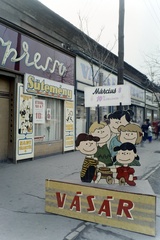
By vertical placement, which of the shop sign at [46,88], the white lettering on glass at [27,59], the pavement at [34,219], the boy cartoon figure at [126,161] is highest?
the white lettering on glass at [27,59]

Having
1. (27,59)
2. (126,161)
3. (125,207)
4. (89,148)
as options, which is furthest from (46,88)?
(125,207)

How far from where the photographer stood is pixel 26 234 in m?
3.34

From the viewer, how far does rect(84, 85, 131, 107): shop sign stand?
4977 millimetres

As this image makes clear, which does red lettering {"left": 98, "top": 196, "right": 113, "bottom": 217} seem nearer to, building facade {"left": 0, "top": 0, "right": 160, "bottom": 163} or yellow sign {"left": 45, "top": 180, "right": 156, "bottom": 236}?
yellow sign {"left": 45, "top": 180, "right": 156, "bottom": 236}

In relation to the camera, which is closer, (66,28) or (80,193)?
(80,193)

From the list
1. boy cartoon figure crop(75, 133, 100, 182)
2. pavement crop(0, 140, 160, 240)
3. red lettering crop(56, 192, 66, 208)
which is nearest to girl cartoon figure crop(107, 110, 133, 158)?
boy cartoon figure crop(75, 133, 100, 182)

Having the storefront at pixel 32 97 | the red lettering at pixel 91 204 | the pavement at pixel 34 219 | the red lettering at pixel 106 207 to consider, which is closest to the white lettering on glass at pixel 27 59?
the storefront at pixel 32 97

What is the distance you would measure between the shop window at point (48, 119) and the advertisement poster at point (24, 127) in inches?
17.8

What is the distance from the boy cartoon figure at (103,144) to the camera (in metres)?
4.21

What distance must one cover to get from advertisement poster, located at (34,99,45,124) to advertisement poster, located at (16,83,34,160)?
13.6 inches

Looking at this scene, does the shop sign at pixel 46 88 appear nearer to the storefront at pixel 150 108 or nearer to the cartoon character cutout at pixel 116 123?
the cartoon character cutout at pixel 116 123

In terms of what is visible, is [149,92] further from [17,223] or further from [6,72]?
[17,223]

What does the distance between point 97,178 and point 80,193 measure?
1.64 ft

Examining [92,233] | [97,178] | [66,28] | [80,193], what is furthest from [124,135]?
[66,28]
